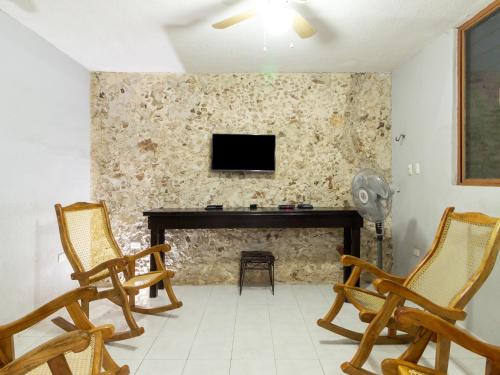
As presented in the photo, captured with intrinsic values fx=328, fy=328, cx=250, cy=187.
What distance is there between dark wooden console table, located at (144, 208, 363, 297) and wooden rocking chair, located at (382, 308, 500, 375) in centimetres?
198

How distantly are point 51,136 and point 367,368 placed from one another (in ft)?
10.5

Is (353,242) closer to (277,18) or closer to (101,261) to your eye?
(277,18)

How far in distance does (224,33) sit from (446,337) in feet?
8.62

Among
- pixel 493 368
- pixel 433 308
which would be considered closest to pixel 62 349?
pixel 493 368

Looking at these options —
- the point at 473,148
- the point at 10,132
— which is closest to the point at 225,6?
the point at 10,132

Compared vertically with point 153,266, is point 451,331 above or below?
above

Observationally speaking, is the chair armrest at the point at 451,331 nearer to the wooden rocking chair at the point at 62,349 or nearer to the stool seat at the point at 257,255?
the wooden rocking chair at the point at 62,349

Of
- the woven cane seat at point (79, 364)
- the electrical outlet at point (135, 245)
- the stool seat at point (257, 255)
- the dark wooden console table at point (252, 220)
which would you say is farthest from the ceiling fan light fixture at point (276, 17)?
the electrical outlet at point (135, 245)

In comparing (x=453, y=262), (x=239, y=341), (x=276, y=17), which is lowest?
(x=239, y=341)

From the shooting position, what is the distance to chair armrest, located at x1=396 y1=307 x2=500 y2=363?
4.02 ft

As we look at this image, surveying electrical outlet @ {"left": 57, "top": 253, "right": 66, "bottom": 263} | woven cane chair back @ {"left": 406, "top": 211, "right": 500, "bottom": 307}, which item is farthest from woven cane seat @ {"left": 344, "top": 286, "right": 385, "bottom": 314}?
electrical outlet @ {"left": 57, "top": 253, "right": 66, "bottom": 263}

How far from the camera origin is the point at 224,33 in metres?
2.80

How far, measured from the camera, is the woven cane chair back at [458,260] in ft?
5.80

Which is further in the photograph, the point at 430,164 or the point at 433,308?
the point at 430,164
